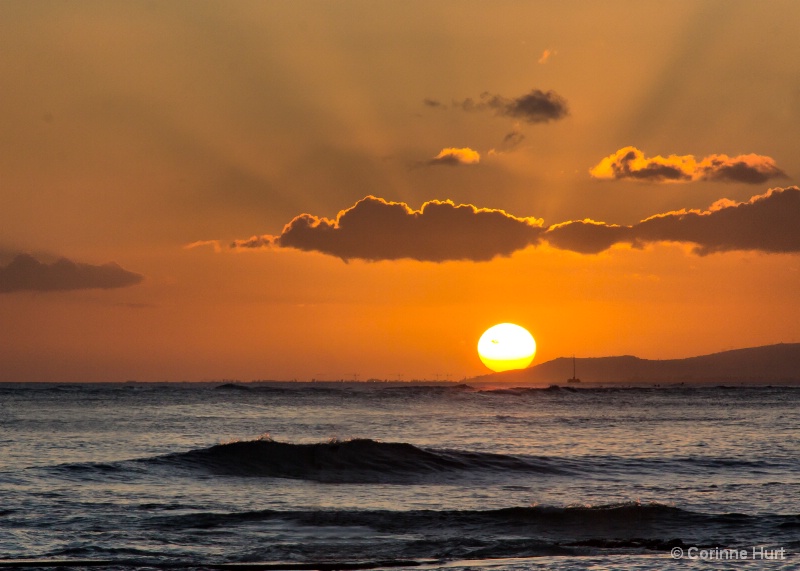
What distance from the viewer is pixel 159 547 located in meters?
18.8

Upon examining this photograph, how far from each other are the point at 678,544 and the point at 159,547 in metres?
11.3

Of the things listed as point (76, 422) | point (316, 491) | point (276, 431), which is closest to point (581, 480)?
point (316, 491)

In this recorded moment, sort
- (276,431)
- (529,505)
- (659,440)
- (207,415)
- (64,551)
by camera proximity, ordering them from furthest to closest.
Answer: (207,415), (276,431), (659,440), (529,505), (64,551)

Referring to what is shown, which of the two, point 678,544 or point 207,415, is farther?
point 207,415

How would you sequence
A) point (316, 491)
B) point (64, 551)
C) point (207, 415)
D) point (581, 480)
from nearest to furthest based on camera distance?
1. point (64, 551)
2. point (316, 491)
3. point (581, 480)
4. point (207, 415)

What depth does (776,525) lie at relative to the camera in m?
22.0

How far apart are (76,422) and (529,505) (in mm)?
49907

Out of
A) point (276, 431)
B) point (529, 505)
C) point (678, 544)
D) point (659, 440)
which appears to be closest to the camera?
point (678, 544)

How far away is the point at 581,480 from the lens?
110 ft

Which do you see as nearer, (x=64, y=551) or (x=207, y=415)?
(x=64, y=551)

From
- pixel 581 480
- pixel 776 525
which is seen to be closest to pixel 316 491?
pixel 581 480

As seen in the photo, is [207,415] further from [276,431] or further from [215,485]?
[215,485]

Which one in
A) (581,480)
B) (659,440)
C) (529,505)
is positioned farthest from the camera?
(659,440)

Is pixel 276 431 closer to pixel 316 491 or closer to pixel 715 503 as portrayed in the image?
pixel 316 491
